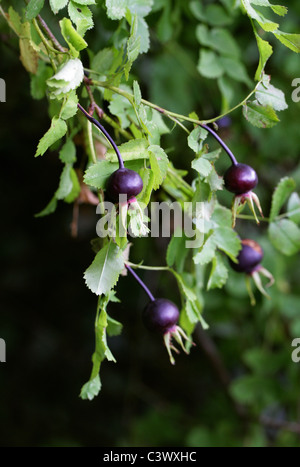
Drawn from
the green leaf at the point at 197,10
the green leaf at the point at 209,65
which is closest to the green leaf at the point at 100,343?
the green leaf at the point at 209,65

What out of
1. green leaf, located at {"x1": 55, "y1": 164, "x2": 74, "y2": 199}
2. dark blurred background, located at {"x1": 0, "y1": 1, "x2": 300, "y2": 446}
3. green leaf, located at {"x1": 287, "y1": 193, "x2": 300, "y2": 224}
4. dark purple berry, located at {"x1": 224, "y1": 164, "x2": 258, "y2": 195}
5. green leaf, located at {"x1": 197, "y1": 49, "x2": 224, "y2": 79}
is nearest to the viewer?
dark purple berry, located at {"x1": 224, "y1": 164, "x2": 258, "y2": 195}

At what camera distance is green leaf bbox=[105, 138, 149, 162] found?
0.52 metres

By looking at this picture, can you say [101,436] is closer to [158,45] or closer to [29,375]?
[29,375]

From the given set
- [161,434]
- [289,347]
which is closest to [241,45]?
[289,347]

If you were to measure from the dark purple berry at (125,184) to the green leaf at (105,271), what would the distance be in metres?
0.06

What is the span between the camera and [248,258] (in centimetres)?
72

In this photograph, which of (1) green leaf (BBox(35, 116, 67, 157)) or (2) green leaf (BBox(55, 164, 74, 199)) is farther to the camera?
(2) green leaf (BBox(55, 164, 74, 199))

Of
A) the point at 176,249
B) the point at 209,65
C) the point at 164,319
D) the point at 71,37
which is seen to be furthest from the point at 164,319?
the point at 209,65

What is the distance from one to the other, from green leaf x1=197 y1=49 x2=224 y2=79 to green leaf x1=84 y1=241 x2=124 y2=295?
51cm

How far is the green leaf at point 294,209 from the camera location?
2.57ft

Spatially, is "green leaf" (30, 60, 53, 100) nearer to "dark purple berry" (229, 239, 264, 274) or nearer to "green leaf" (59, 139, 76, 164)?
"green leaf" (59, 139, 76, 164)

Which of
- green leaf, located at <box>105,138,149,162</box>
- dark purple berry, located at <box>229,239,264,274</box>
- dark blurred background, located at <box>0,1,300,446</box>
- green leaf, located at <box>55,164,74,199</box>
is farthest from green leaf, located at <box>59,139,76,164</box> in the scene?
dark blurred background, located at <box>0,1,300,446</box>

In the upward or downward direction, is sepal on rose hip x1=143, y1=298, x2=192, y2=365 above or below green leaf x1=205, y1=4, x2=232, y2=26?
below
